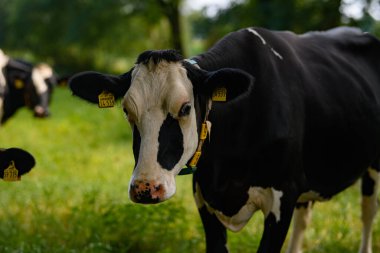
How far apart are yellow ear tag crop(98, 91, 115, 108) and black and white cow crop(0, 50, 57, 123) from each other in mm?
6495

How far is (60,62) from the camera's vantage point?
36719 millimetres

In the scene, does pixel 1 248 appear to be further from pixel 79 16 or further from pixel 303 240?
pixel 79 16

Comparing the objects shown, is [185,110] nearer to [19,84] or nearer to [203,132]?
[203,132]

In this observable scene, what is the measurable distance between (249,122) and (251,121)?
0.01 metres

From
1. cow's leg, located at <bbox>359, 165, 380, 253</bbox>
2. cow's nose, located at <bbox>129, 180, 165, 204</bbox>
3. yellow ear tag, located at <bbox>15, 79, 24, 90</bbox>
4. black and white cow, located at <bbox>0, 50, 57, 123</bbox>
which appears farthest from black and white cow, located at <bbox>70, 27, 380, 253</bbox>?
yellow ear tag, located at <bbox>15, 79, 24, 90</bbox>

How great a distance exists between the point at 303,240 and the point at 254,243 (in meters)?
0.71

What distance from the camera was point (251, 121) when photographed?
360 cm

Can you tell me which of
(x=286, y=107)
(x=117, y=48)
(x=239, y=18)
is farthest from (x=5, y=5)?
(x=286, y=107)

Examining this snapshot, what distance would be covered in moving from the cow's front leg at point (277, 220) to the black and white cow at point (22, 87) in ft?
21.8

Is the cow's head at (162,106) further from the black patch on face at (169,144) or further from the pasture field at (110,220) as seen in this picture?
the pasture field at (110,220)

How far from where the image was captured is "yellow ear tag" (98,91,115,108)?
324 cm

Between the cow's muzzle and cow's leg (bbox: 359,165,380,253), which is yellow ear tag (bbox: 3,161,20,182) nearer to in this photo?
cow's leg (bbox: 359,165,380,253)

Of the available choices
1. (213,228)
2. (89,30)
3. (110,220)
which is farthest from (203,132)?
(89,30)

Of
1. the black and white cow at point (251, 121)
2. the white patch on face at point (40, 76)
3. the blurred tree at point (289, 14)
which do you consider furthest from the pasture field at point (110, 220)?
the blurred tree at point (289, 14)
